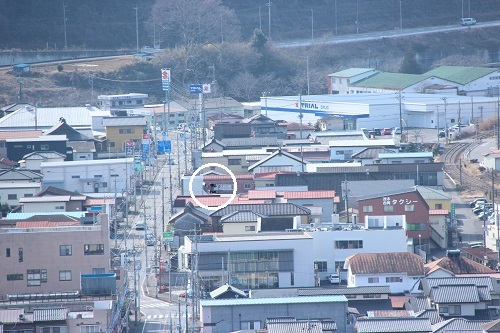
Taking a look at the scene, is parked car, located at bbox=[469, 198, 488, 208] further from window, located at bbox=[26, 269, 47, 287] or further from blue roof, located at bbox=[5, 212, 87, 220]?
Result: window, located at bbox=[26, 269, 47, 287]

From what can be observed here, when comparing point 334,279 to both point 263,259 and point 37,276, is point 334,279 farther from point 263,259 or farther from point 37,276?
point 37,276

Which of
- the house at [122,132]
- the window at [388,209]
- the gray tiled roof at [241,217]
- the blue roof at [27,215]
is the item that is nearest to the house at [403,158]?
the window at [388,209]

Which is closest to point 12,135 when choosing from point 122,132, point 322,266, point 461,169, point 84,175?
point 122,132

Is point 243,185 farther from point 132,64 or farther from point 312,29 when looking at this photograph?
point 312,29

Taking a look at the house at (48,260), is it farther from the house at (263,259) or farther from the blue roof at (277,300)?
the blue roof at (277,300)

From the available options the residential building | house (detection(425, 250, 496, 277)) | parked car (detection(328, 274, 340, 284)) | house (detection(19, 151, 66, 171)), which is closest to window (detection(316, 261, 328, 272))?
parked car (detection(328, 274, 340, 284))

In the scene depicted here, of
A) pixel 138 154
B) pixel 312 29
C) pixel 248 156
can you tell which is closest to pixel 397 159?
pixel 248 156

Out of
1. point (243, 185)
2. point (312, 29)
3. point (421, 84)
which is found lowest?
point (243, 185)
